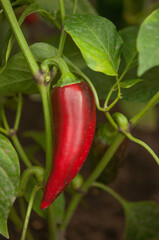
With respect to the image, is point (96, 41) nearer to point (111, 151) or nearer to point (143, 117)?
point (111, 151)

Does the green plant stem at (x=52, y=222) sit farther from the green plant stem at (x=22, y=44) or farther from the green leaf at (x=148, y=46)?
the green leaf at (x=148, y=46)

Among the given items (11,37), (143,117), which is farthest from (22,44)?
(143,117)

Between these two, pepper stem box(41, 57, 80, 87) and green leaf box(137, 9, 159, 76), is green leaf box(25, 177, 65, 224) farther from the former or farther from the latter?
green leaf box(137, 9, 159, 76)

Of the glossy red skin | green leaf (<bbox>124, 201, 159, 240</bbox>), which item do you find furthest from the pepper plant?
green leaf (<bbox>124, 201, 159, 240</bbox>)

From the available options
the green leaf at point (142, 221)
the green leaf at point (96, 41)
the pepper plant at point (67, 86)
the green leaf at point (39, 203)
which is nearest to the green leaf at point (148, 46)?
the pepper plant at point (67, 86)

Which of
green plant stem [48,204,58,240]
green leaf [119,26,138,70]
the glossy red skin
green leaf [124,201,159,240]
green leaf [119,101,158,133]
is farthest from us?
green leaf [119,101,158,133]
